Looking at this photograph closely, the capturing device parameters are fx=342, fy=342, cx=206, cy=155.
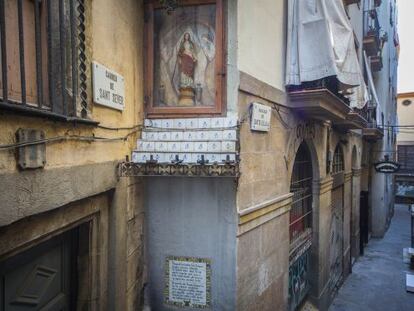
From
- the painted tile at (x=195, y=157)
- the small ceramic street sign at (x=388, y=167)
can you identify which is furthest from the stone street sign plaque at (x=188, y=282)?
the small ceramic street sign at (x=388, y=167)

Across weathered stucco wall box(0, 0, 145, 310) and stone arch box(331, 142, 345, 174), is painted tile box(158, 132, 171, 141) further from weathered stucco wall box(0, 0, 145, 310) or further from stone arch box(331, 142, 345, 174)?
stone arch box(331, 142, 345, 174)

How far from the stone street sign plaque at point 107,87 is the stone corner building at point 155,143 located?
2 centimetres

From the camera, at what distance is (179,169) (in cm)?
407

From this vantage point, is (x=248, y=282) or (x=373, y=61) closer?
(x=248, y=282)

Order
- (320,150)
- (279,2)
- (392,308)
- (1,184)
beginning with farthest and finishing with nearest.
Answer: (392,308) → (320,150) → (279,2) → (1,184)

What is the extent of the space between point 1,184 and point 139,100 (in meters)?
2.39

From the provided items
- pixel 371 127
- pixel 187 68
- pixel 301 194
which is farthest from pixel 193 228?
pixel 371 127

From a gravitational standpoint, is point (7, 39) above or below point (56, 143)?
above

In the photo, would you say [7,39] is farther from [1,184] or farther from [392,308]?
[392,308]

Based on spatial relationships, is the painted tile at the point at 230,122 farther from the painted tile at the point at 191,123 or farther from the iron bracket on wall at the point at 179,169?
the iron bracket on wall at the point at 179,169

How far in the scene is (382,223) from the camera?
18.3 meters

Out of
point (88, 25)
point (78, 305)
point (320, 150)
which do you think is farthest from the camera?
point (320, 150)

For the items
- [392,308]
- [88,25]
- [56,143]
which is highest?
[88,25]

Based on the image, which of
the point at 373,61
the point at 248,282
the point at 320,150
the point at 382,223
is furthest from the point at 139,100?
the point at 382,223
